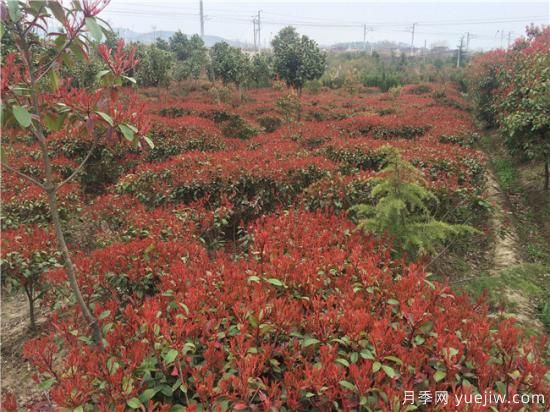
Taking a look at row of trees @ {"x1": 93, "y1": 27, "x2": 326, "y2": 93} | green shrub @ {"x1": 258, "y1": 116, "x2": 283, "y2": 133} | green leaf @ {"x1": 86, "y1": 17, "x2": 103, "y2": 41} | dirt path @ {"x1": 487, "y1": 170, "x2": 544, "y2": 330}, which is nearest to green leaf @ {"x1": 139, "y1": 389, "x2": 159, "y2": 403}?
green leaf @ {"x1": 86, "y1": 17, "x2": 103, "y2": 41}

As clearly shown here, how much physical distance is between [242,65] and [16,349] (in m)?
19.3

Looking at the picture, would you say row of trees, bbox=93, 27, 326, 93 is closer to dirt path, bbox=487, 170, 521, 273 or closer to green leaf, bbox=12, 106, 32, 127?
dirt path, bbox=487, 170, 521, 273

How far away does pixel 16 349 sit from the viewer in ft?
11.0

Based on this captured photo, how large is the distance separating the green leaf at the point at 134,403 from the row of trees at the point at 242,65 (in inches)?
400

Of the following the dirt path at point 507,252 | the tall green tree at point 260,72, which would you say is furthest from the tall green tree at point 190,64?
the dirt path at point 507,252

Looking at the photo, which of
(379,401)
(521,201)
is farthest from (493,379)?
(521,201)

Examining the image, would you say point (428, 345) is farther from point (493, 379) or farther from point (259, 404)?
point (259, 404)

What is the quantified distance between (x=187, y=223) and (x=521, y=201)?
6.73 meters

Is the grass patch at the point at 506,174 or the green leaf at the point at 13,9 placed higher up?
the green leaf at the point at 13,9

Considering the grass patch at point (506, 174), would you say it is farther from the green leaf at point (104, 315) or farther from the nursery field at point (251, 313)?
the green leaf at point (104, 315)

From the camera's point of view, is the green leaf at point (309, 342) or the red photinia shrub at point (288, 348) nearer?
the red photinia shrub at point (288, 348)

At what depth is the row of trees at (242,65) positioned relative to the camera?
15550mm

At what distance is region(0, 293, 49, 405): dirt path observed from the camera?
9.55ft

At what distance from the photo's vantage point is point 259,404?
62.6 inches
